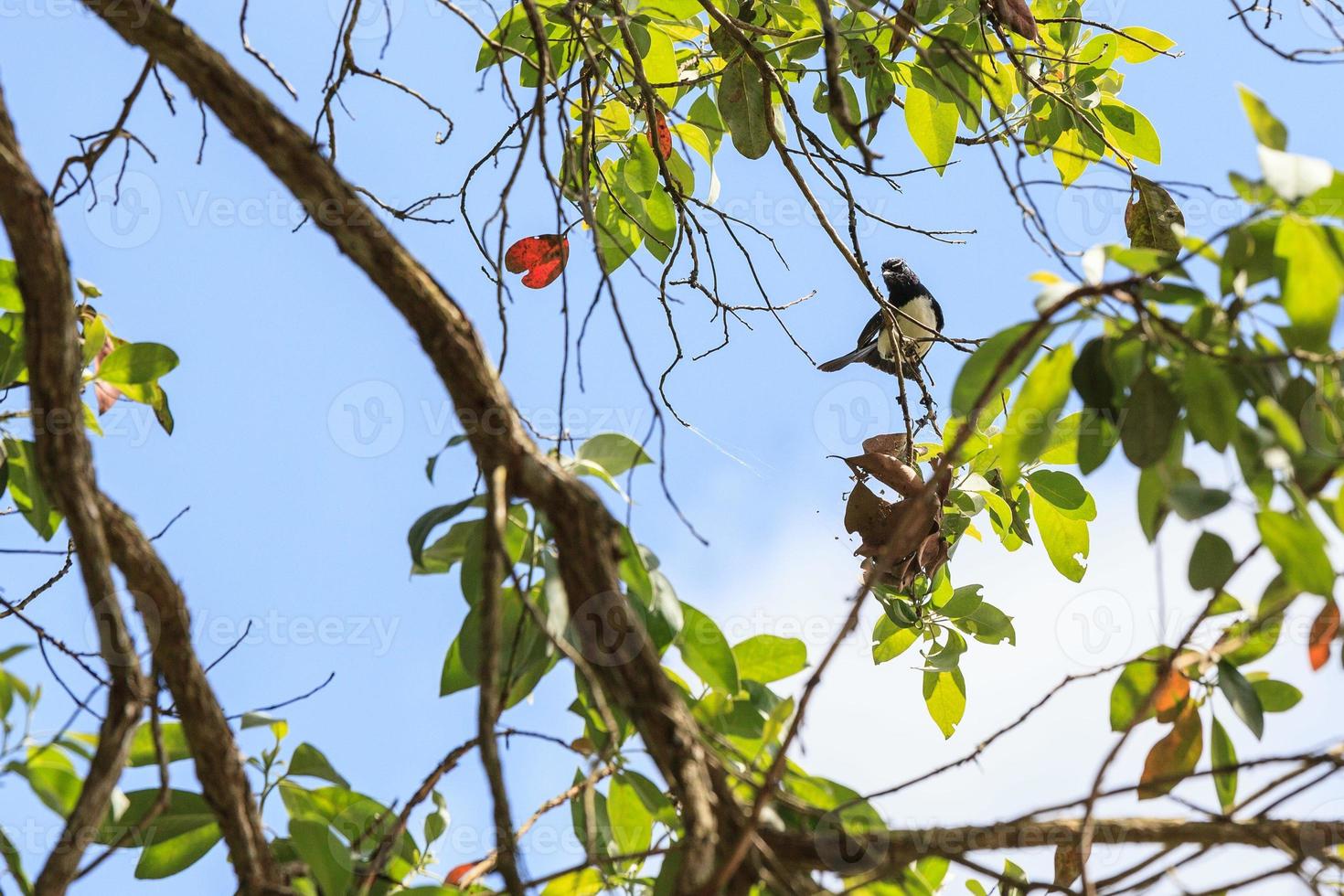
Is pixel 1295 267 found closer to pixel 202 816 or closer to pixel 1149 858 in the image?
pixel 1149 858

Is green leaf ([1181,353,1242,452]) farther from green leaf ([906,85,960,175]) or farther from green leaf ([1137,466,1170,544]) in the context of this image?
green leaf ([906,85,960,175])

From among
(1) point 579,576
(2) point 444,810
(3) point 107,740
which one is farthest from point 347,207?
(2) point 444,810

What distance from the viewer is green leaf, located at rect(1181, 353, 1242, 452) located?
826mm

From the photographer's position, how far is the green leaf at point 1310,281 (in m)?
0.79

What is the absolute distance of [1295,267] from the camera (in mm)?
798

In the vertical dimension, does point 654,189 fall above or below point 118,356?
above

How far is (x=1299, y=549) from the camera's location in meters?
0.78

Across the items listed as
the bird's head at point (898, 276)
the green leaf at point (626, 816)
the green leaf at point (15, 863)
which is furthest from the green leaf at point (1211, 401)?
the bird's head at point (898, 276)

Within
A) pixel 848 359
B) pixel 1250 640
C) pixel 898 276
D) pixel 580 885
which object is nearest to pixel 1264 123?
pixel 1250 640

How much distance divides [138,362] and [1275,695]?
123 cm

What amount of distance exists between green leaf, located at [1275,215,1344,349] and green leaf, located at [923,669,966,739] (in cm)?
101

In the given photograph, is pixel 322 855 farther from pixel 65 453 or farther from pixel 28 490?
pixel 28 490

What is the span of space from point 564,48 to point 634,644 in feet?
4.31

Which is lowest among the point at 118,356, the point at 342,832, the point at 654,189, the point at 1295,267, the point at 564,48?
the point at 342,832
